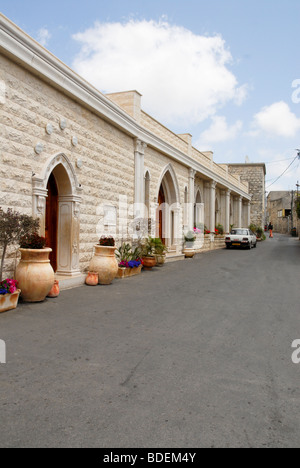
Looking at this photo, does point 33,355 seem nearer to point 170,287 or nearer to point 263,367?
point 263,367

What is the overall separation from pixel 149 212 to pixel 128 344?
10327 millimetres

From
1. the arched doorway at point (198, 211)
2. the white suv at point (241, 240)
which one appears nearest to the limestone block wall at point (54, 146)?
the arched doorway at point (198, 211)

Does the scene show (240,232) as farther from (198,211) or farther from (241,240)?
(198,211)

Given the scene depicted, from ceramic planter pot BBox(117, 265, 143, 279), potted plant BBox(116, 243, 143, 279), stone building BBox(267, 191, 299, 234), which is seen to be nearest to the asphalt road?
ceramic planter pot BBox(117, 265, 143, 279)

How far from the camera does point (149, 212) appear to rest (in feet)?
48.0

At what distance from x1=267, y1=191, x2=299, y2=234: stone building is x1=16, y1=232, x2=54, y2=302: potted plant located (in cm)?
5617

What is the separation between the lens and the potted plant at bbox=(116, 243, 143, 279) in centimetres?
1095

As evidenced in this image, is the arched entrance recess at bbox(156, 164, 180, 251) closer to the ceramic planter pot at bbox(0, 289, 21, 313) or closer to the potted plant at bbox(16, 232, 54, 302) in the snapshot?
the potted plant at bbox(16, 232, 54, 302)

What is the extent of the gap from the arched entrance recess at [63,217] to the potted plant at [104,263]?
48 cm

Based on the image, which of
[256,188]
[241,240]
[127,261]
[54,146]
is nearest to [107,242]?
[127,261]

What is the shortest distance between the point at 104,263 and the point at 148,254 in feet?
13.1

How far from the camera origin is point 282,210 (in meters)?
69.9

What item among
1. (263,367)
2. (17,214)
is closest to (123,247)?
(17,214)
